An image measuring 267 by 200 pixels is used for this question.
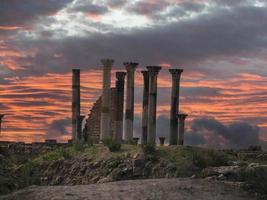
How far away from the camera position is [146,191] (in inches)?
653

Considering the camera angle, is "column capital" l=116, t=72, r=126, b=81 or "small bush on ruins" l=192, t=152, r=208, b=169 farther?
"column capital" l=116, t=72, r=126, b=81

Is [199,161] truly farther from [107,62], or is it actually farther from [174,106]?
[174,106]

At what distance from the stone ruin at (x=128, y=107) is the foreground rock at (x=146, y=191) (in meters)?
17.4

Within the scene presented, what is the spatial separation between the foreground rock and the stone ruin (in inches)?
685

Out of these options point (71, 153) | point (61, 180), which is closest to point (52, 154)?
point (71, 153)

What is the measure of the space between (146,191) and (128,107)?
2184 cm

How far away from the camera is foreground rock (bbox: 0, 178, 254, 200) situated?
640 inches

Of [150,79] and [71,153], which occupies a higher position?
[150,79]

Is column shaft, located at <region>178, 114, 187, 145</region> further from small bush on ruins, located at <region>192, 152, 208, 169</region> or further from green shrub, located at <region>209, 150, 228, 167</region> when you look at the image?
small bush on ruins, located at <region>192, 152, 208, 169</region>

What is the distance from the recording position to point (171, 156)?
2414cm

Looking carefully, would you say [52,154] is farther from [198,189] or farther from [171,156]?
[198,189]

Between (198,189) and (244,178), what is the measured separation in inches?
85.5

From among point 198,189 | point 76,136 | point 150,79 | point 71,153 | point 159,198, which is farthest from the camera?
point 76,136

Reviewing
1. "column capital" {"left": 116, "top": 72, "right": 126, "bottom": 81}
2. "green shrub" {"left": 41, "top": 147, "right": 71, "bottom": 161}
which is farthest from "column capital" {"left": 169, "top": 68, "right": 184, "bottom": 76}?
"green shrub" {"left": 41, "top": 147, "right": 71, "bottom": 161}
